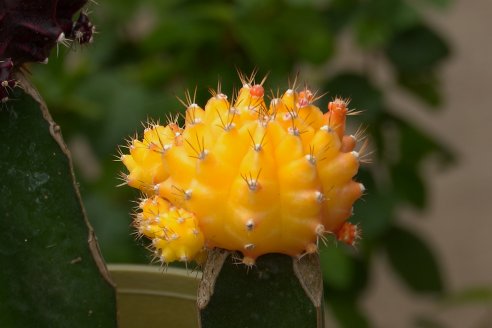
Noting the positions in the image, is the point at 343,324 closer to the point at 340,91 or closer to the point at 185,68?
the point at 340,91

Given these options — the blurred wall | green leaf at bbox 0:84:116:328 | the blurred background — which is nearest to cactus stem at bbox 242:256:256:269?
green leaf at bbox 0:84:116:328

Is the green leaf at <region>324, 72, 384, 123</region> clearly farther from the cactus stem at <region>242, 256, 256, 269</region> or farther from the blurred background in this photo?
the cactus stem at <region>242, 256, 256, 269</region>

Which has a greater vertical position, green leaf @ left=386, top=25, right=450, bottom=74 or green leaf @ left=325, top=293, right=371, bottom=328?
green leaf @ left=386, top=25, right=450, bottom=74

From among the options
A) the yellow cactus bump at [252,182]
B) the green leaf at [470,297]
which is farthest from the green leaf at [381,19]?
the yellow cactus bump at [252,182]

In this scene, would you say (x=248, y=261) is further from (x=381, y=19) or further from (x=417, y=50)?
(x=417, y=50)

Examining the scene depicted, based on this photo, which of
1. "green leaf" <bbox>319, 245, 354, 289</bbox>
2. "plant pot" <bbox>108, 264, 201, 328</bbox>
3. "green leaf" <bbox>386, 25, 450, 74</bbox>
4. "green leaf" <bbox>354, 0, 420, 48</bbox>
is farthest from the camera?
"green leaf" <bbox>386, 25, 450, 74</bbox>

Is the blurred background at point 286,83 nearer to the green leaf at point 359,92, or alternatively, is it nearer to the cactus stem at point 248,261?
the green leaf at point 359,92

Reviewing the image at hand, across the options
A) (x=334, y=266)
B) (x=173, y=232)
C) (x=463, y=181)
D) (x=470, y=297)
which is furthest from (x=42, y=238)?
(x=463, y=181)
